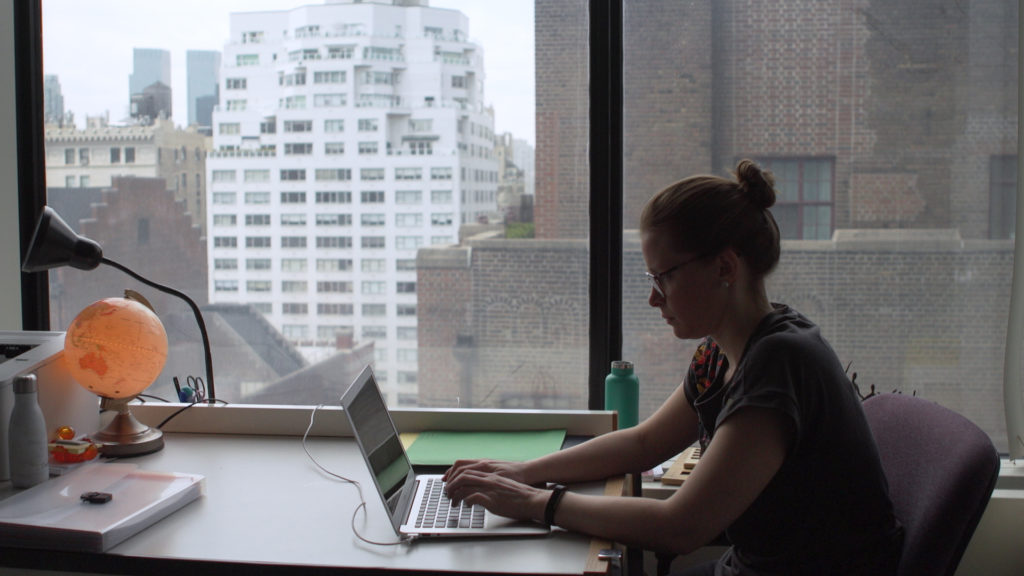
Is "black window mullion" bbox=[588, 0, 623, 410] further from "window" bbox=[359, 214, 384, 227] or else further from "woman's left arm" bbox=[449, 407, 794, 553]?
"woman's left arm" bbox=[449, 407, 794, 553]

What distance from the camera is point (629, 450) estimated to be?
1.72m

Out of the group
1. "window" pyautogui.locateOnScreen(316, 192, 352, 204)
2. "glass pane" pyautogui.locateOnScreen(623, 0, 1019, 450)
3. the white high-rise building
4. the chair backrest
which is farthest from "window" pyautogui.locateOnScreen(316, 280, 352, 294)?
the chair backrest

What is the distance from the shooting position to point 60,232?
1933 millimetres

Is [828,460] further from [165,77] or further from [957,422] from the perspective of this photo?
[165,77]

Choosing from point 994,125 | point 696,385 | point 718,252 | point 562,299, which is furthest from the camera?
point 562,299

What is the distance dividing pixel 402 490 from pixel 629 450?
0.47m

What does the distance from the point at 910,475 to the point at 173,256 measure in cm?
211

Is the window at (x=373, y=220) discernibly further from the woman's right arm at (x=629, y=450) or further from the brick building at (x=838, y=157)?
the woman's right arm at (x=629, y=450)

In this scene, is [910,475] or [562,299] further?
[562,299]

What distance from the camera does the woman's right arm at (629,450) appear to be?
5.52 feet

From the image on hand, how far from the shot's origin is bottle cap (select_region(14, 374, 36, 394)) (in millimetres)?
1616

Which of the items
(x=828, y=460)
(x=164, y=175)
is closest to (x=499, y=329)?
(x=164, y=175)

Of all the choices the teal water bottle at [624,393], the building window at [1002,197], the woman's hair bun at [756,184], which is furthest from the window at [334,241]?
the building window at [1002,197]

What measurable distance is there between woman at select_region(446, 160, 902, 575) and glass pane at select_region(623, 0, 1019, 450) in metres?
0.93
